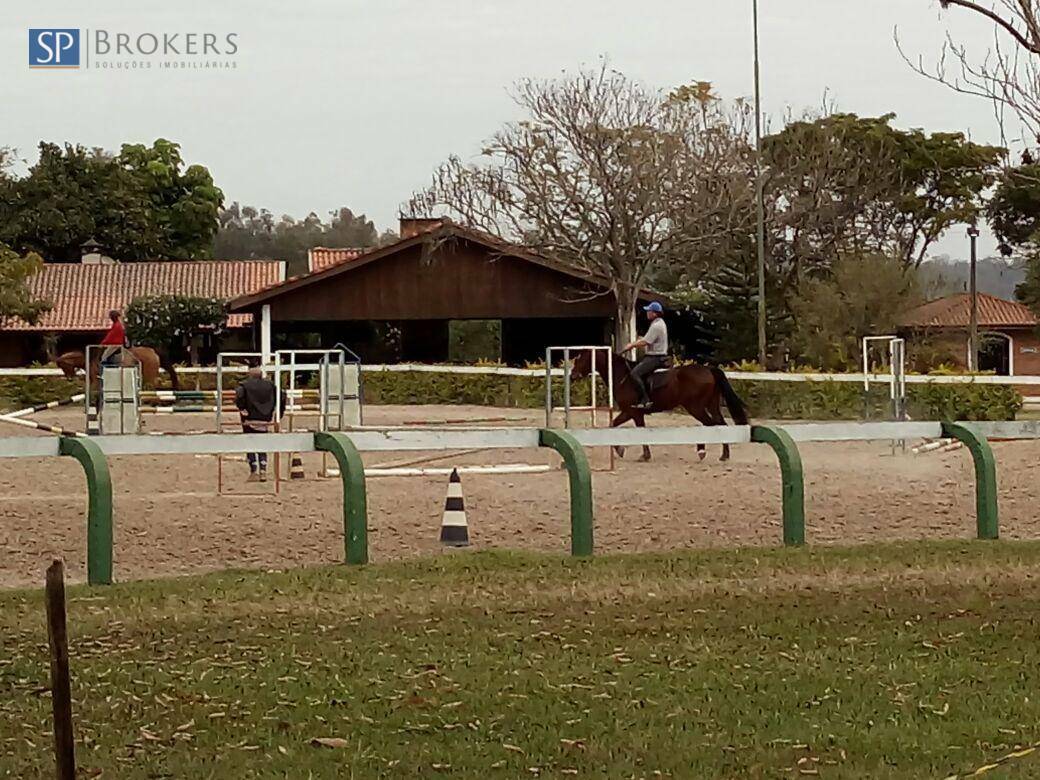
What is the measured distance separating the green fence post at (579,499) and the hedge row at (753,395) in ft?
52.4

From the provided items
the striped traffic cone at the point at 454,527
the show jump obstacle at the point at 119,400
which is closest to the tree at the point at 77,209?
the show jump obstacle at the point at 119,400

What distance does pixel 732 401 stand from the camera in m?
23.0

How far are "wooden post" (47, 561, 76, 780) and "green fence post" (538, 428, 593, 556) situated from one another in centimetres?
737

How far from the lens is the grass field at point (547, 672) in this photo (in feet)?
19.5

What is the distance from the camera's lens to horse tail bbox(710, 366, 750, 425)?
22.8 m

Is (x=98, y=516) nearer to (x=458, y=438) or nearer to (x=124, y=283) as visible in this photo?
(x=458, y=438)

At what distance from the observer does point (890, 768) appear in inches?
224

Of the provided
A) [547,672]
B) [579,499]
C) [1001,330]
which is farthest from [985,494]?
[1001,330]

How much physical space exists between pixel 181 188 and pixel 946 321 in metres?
43.5

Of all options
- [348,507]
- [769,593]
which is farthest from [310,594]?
[769,593]

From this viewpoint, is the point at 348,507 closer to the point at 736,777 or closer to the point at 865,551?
the point at 865,551

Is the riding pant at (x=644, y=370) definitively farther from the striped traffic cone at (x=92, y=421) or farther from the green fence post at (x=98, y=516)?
the green fence post at (x=98, y=516)

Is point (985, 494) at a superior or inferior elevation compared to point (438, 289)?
inferior

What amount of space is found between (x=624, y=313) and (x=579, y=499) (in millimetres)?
40503
